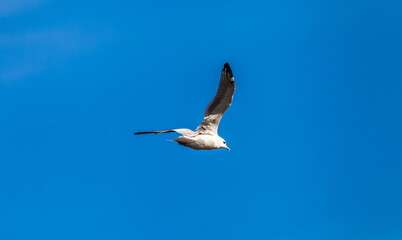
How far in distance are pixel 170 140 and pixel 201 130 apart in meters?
1.62

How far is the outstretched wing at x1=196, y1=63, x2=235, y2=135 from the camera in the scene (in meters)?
25.8

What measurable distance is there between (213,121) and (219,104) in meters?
0.58

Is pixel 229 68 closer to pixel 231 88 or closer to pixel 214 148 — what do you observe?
pixel 231 88

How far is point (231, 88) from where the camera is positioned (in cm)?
2570

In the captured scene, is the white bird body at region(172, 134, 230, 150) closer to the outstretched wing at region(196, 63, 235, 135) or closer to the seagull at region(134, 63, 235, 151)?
the seagull at region(134, 63, 235, 151)

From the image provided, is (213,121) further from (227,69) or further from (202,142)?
(227,69)

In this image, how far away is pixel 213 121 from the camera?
2623cm

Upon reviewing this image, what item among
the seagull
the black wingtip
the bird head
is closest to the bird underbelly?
the seagull

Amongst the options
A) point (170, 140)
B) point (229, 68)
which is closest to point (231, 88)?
point (229, 68)

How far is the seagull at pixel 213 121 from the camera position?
25.7 metres

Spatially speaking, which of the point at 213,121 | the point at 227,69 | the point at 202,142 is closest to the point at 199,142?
the point at 202,142

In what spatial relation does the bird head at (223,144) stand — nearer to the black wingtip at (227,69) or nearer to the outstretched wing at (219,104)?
the outstretched wing at (219,104)

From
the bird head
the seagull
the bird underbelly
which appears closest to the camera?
the bird underbelly

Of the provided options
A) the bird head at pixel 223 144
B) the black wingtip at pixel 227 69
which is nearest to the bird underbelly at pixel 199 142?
the bird head at pixel 223 144
